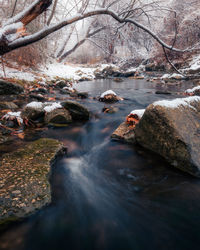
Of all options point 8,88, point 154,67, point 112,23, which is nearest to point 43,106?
point 8,88

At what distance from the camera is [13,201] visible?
1.14 meters

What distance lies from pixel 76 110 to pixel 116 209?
256 cm

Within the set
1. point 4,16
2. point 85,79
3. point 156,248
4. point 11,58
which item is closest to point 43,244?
point 156,248

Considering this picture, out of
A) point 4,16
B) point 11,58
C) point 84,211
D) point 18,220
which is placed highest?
point 4,16

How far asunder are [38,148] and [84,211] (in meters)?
1.01

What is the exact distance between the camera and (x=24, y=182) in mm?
1321

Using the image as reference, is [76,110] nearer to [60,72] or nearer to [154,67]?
[60,72]

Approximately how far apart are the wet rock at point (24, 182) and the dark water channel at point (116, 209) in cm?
9

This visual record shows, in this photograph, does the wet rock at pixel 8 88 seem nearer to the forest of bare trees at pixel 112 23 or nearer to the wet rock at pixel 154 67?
the forest of bare trees at pixel 112 23

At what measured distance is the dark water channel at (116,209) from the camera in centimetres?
107

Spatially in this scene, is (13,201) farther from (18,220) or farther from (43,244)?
(43,244)

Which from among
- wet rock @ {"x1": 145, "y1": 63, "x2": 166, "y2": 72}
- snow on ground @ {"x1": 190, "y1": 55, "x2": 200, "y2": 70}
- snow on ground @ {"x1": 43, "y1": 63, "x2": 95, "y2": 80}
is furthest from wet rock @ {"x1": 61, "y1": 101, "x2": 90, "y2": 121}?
wet rock @ {"x1": 145, "y1": 63, "x2": 166, "y2": 72}

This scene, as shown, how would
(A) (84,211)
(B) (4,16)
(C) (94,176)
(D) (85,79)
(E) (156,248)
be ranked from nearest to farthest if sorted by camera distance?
(E) (156,248)
(A) (84,211)
(C) (94,176)
(B) (4,16)
(D) (85,79)

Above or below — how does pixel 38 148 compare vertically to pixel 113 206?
above
